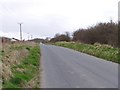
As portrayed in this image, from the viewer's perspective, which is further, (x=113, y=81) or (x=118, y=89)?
(x=113, y=81)

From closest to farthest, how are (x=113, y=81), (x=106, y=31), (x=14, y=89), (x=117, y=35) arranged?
(x=14, y=89), (x=113, y=81), (x=117, y=35), (x=106, y=31)

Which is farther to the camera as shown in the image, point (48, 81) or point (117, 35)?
point (117, 35)

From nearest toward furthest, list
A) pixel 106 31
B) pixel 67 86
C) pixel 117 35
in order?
pixel 67 86
pixel 117 35
pixel 106 31

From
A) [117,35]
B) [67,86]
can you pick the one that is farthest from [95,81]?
[117,35]

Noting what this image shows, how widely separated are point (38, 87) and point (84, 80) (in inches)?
103

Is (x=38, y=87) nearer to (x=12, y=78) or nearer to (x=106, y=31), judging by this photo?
(x=12, y=78)

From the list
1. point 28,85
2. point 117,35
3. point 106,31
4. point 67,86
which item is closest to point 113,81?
point 67,86

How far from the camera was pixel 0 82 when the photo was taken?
46.8 ft

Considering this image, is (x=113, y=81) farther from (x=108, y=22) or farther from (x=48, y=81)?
(x=108, y=22)

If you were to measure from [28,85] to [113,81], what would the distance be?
11.2 feet

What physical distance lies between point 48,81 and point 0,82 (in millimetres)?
3110

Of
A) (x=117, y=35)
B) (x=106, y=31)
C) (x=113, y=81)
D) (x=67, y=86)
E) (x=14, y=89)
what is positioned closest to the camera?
(x=14, y=89)

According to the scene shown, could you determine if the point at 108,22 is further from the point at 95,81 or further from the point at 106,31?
the point at 95,81

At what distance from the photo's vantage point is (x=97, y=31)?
7481 centimetres
